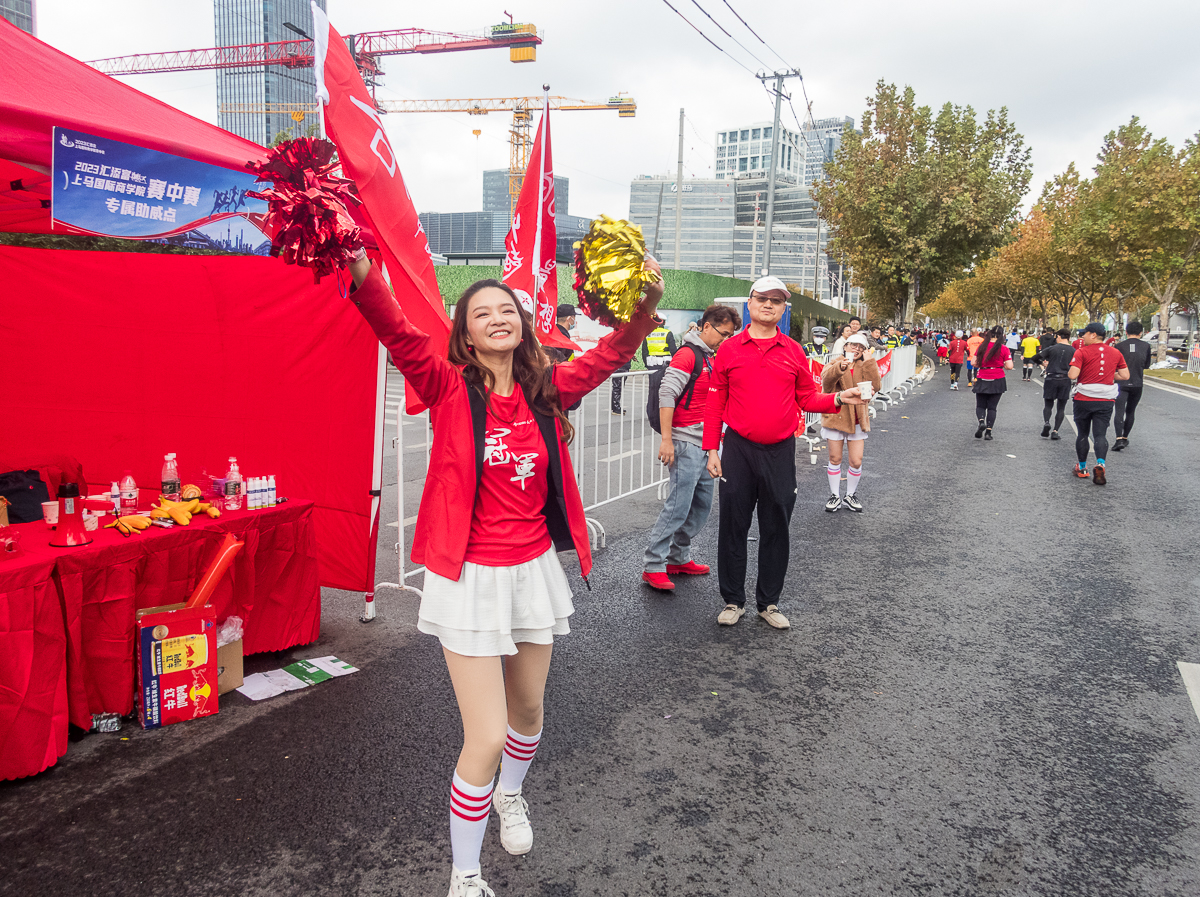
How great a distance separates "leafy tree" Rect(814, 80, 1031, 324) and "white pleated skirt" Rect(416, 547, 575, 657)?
28506 mm

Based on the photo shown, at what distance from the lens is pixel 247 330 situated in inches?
190

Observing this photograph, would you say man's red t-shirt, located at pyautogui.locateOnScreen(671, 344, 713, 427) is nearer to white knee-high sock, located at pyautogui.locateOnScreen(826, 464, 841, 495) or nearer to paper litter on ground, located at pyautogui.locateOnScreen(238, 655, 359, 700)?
paper litter on ground, located at pyautogui.locateOnScreen(238, 655, 359, 700)

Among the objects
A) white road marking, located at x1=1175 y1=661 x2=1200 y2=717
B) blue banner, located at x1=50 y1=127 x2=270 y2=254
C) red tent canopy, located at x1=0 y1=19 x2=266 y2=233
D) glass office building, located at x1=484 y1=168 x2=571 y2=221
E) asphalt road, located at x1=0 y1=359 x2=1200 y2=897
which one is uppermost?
Answer: glass office building, located at x1=484 y1=168 x2=571 y2=221

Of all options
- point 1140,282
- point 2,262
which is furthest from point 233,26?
point 2,262

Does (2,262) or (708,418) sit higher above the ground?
(2,262)

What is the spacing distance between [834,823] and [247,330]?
428cm

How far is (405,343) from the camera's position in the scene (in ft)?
7.20

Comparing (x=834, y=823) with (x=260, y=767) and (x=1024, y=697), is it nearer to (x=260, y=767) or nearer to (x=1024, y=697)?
(x=1024, y=697)

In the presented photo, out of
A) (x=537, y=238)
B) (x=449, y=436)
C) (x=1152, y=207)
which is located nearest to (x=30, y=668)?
(x=449, y=436)

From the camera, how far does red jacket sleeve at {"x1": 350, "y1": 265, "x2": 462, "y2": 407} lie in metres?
2.08

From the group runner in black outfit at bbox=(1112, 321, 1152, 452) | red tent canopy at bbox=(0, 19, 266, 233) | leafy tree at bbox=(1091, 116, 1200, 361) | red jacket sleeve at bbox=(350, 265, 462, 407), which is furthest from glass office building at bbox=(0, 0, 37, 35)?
red jacket sleeve at bbox=(350, 265, 462, 407)

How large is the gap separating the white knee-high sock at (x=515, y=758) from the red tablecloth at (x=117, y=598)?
1.98 m

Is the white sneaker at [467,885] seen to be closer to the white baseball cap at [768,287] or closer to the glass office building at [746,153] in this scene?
the white baseball cap at [768,287]

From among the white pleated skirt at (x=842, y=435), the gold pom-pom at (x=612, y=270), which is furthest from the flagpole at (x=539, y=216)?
the white pleated skirt at (x=842, y=435)
